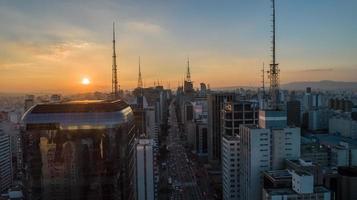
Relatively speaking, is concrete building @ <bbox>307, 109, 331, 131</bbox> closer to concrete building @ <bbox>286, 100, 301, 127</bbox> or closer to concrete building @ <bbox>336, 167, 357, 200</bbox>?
concrete building @ <bbox>286, 100, 301, 127</bbox>

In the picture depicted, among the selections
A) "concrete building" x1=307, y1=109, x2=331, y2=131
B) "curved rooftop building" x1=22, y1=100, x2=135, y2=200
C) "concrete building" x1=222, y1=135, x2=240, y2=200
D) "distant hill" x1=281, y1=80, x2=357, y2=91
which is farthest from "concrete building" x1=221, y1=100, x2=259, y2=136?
"distant hill" x1=281, y1=80, x2=357, y2=91

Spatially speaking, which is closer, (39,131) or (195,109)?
(39,131)

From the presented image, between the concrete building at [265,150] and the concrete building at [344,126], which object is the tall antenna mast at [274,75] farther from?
the concrete building at [344,126]

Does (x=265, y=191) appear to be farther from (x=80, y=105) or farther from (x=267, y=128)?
(x=80, y=105)

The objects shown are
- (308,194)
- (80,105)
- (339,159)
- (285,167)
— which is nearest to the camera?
(80,105)

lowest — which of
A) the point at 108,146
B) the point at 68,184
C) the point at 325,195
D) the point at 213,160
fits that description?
the point at 213,160

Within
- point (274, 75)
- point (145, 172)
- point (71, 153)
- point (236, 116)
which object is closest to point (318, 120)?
point (236, 116)

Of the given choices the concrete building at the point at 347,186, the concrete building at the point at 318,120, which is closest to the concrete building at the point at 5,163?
the concrete building at the point at 347,186

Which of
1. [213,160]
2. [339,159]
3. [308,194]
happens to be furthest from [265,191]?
[213,160]
